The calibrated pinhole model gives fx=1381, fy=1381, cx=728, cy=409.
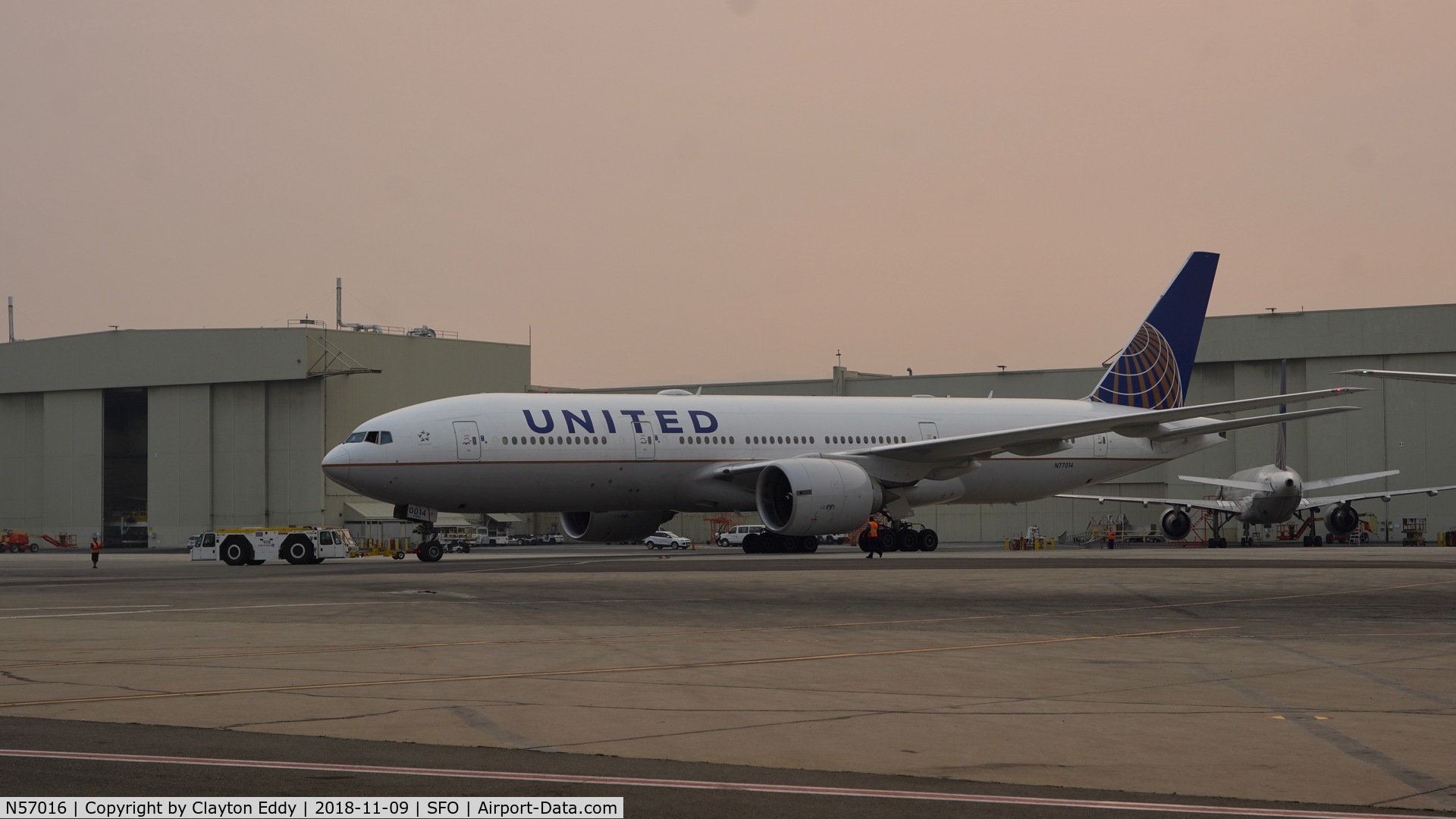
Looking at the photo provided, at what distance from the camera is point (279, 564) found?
121 ft

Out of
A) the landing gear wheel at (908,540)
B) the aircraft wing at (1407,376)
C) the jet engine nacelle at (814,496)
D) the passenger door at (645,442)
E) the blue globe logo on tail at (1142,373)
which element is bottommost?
the landing gear wheel at (908,540)

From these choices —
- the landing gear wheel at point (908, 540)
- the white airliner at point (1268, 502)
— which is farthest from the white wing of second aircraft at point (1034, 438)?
the white airliner at point (1268, 502)

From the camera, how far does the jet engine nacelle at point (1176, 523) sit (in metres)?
58.6

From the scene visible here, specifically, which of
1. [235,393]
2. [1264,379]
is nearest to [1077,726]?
[1264,379]

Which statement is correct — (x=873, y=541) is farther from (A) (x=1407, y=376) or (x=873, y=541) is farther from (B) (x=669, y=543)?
(B) (x=669, y=543)

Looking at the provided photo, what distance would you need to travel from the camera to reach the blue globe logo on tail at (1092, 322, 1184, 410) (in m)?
44.9

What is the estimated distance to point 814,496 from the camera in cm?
3338

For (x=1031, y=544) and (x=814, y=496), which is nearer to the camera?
(x=814, y=496)

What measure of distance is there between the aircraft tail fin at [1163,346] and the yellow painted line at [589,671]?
102 ft

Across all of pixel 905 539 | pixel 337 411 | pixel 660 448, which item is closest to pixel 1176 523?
pixel 905 539

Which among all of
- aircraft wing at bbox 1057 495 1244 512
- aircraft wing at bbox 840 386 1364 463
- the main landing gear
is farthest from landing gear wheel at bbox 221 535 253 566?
aircraft wing at bbox 1057 495 1244 512

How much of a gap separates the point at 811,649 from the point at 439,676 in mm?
3748

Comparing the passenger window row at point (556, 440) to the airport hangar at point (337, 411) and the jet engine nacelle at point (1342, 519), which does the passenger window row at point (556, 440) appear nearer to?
the airport hangar at point (337, 411)

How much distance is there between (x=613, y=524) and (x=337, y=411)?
35.9 meters
